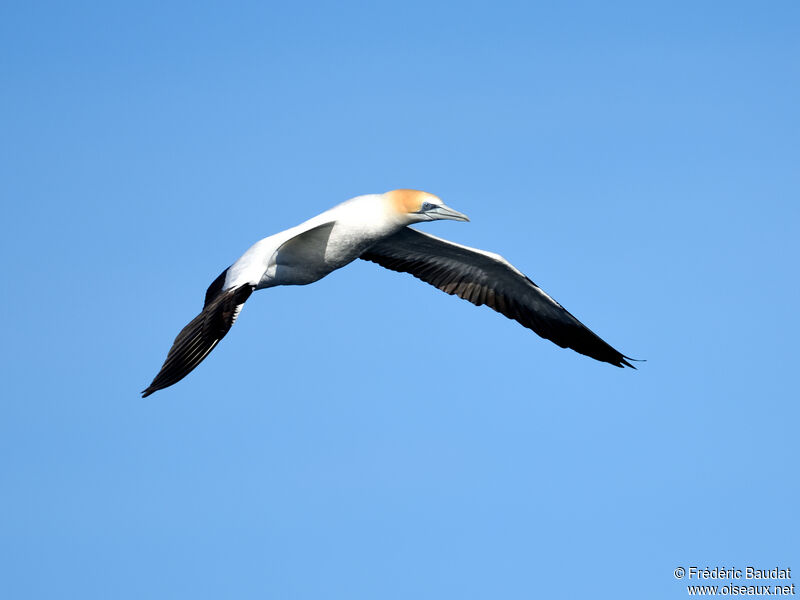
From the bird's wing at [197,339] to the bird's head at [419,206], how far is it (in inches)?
126

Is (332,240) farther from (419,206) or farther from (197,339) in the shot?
(197,339)

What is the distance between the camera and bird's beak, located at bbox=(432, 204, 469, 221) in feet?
46.8

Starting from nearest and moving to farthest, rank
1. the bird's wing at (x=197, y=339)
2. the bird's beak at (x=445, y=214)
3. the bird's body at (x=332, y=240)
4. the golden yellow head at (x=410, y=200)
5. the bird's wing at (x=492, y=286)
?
the bird's wing at (x=197, y=339) < the bird's beak at (x=445, y=214) < the golden yellow head at (x=410, y=200) < the bird's body at (x=332, y=240) < the bird's wing at (x=492, y=286)

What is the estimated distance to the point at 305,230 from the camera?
13961 mm

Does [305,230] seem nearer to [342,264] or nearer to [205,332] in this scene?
[342,264]

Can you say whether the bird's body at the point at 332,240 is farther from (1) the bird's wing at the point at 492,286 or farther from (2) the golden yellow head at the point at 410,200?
(1) the bird's wing at the point at 492,286

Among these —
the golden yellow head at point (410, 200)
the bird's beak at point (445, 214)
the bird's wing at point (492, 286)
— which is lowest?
the bird's wing at point (492, 286)

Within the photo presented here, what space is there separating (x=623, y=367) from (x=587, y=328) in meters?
0.83

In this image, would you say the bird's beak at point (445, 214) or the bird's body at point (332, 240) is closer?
the bird's beak at point (445, 214)

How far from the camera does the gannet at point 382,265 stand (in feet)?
38.3

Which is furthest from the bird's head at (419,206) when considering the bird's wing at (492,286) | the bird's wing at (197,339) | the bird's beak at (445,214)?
the bird's wing at (197,339)

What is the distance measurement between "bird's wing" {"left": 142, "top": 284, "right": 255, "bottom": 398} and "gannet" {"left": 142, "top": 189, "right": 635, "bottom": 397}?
0.4 inches

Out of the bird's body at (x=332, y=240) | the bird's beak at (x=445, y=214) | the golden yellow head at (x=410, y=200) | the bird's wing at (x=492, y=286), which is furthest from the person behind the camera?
the bird's wing at (x=492, y=286)

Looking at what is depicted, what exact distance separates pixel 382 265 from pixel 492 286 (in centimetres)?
180
